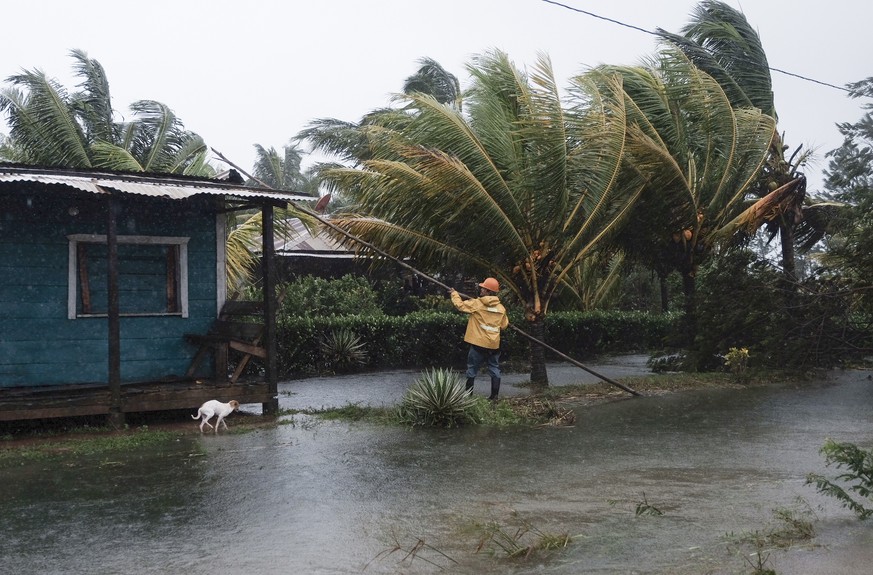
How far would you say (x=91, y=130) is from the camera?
862 inches

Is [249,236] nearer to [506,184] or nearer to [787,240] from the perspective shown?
[506,184]

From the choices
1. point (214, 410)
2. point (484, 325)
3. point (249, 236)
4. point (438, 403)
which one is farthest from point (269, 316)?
point (249, 236)

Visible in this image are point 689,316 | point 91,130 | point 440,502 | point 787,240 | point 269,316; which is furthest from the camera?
point 91,130

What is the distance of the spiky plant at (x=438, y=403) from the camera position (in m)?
10.5

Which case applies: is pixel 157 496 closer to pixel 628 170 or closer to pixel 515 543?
pixel 515 543

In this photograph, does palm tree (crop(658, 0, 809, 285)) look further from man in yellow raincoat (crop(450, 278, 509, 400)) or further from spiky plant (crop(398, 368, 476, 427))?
spiky plant (crop(398, 368, 476, 427))

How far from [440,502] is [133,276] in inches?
262

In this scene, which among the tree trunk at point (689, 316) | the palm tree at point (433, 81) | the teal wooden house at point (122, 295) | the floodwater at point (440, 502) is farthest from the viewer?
the palm tree at point (433, 81)

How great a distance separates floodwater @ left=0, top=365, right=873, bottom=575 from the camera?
5.26m

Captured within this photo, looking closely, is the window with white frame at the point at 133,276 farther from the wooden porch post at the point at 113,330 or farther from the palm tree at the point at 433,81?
the palm tree at the point at 433,81

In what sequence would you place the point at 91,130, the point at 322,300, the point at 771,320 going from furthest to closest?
1. the point at 91,130
2. the point at 322,300
3. the point at 771,320

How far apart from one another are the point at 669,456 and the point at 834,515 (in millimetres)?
2525

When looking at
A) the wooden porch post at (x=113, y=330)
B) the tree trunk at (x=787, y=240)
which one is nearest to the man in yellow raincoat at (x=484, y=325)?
the wooden porch post at (x=113, y=330)

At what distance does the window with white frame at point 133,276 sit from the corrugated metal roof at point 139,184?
96 centimetres
